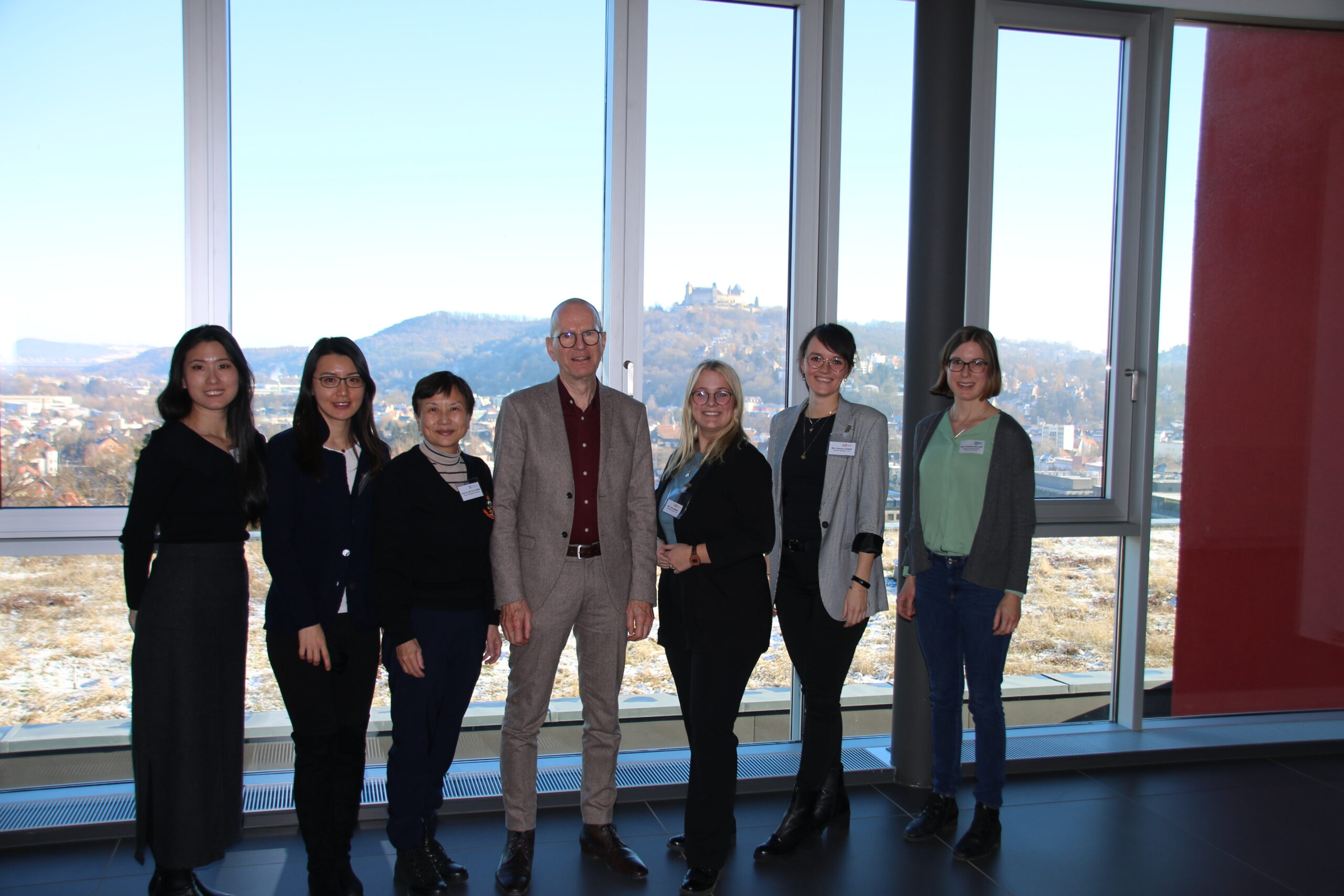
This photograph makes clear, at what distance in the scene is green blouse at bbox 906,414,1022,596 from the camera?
2926mm

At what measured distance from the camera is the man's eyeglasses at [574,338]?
2.67 meters

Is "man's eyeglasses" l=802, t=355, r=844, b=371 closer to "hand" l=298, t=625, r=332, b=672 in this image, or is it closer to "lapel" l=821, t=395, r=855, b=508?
"lapel" l=821, t=395, r=855, b=508

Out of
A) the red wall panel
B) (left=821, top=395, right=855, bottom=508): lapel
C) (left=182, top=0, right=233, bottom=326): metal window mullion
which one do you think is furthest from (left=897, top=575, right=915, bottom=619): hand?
(left=182, top=0, right=233, bottom=326): metal window mullion

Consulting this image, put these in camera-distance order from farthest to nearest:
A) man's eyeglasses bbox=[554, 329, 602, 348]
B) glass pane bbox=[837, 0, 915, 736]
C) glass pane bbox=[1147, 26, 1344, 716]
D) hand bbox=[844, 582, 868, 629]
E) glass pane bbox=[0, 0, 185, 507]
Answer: glass pane bbox=[1147, 26, 1344, 716] < glass pane bbox=[837, 0, 915, 736] < glass pane bbox=[0, 0, 185, 507] < hand bbox=[844, 582, 868, 629] < man's eyeglasses bbox=[554, 329, 602, 348]

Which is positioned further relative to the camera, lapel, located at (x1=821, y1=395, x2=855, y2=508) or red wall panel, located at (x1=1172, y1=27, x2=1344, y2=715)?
red wall panel, located at (x1=1172, y1=27, x2=1344, y2=715)

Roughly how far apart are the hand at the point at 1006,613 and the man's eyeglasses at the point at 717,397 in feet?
3.84

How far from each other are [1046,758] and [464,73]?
3.78 m

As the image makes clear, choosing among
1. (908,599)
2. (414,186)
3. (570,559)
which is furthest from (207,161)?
(908,599)

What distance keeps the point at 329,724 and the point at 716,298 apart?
2.27 meters

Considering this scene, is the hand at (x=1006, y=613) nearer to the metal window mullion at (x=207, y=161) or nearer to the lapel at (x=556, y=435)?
the lapel at (x=556, y=435)

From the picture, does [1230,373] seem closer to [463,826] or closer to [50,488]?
[463,826]

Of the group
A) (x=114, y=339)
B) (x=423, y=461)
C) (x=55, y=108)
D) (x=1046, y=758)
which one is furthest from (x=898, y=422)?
(x=55, y=108)

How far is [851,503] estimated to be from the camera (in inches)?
112

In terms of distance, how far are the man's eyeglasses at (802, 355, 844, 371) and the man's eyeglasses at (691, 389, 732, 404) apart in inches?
14.5
